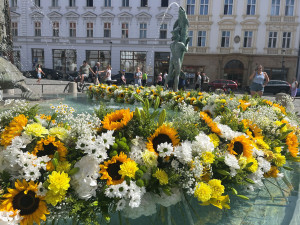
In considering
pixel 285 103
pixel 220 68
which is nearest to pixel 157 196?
pixel 285 103

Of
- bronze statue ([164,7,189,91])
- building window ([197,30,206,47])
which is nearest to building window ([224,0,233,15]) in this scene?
building window ([197,30,206,47])

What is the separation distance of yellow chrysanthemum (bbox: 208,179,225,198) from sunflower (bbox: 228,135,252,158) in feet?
1.45

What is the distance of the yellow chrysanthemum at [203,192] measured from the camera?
1818 millimetres

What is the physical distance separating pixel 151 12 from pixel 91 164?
32.0 metres

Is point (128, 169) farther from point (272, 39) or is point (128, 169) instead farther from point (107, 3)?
point (272, 39)

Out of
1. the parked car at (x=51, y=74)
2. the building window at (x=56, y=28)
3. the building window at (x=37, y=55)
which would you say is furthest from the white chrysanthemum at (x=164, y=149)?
the building window at (x=37, y=55)

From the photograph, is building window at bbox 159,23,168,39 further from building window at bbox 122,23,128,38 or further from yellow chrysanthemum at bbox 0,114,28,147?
yellow chrysanthemum at bbox 0,114,28,147

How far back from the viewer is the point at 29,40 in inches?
1281

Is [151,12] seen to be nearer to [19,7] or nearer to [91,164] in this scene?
[19,7]

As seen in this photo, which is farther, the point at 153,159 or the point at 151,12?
the point at 151,12

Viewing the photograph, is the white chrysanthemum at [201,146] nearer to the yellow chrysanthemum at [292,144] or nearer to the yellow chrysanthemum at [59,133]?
the yellow chrysanthemum at [59,133]

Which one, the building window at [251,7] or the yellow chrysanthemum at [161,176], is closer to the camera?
the yellow chrysanthemum at [161,176]

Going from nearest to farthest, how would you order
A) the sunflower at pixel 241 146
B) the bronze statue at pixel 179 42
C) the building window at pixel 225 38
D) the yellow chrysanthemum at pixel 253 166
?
the yellow chrysanthemum at pixel 253 166 → the sunflower at pixel 241 146 → the bronze statue at pixel 179 42 → the building window at pixel 225 38

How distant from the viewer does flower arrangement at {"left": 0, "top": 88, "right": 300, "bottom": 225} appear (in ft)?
5.48
